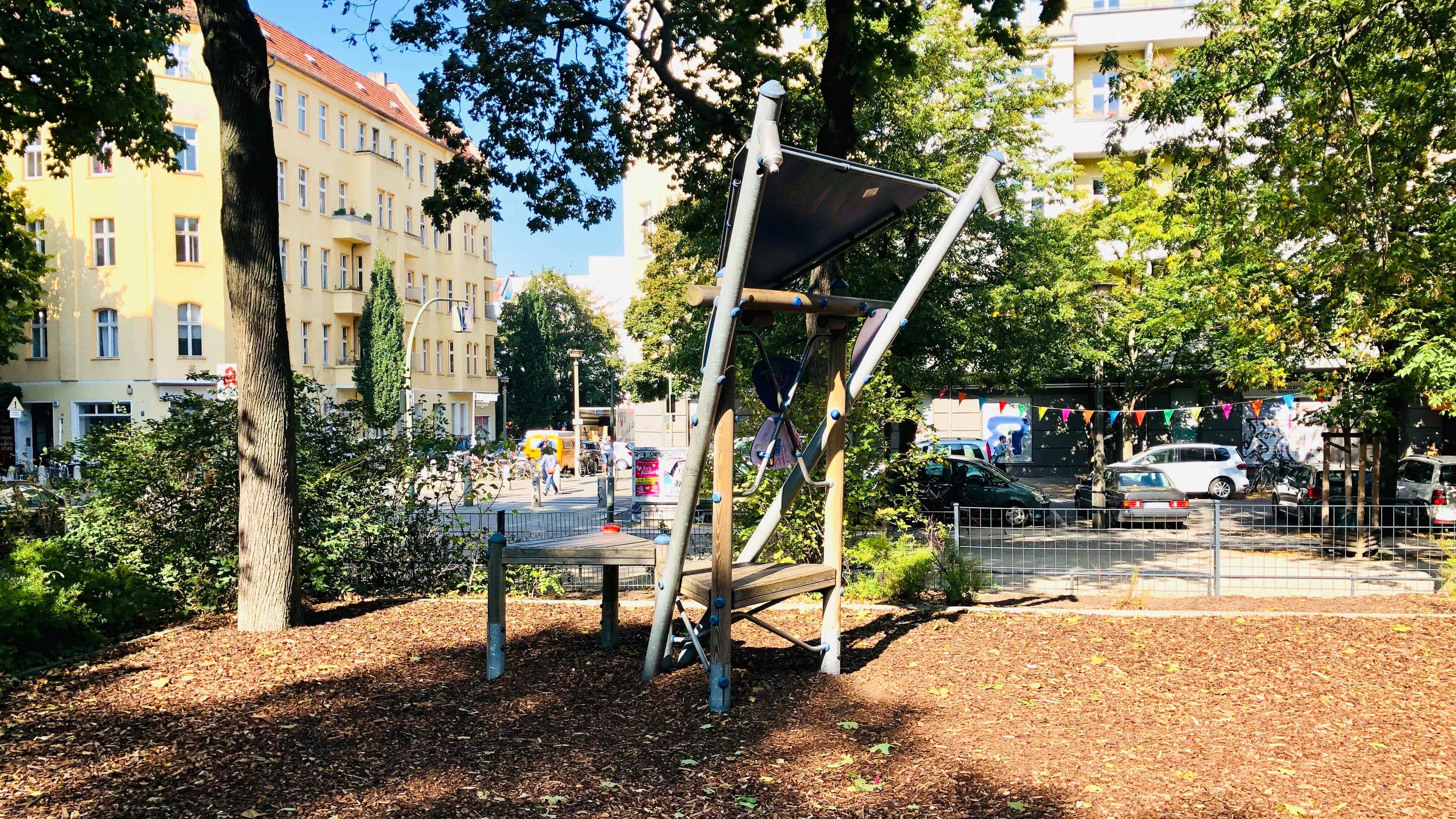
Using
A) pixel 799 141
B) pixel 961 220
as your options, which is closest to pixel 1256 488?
pixel 799 141

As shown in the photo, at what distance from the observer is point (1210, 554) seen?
11070 millimetres

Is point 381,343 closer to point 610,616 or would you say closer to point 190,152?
point 190,152

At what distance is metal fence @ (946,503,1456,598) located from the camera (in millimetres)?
11047

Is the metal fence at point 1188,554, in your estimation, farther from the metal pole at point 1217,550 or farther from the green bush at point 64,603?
the green bush at point 64,603

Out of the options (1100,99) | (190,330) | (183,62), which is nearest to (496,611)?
(190,330)

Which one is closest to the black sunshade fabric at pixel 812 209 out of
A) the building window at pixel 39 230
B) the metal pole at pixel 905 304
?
the metal pole at pixel 905 304

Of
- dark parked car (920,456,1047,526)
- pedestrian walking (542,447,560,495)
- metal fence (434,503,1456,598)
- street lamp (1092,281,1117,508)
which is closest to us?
metal fence (434,503,1456,598)

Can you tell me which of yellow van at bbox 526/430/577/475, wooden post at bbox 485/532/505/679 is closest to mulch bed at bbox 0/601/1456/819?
wooden post at bbox 485/532/505/679

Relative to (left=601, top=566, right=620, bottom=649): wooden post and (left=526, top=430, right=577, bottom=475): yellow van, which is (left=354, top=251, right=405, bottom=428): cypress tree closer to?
(left=526, top=430, right=577, bottom=475): yellow van

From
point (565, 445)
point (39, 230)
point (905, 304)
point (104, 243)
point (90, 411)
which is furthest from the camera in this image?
point (565, 445)

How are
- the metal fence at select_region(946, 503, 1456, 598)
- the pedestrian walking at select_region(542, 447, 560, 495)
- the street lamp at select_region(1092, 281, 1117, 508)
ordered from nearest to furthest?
the metal fence at select_region(946, 503, 1456, 598), the street lamp at select_region(1092, 281, 1117, 508), the pedestrian walking at select_region(542, 447, 560, 495)

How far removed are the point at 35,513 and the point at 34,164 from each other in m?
33.8

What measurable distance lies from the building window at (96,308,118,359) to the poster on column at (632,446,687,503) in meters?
25.4

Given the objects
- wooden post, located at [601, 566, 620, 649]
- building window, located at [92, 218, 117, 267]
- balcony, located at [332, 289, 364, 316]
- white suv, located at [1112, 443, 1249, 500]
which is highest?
building window, located at [92, 218, 117, 267]
